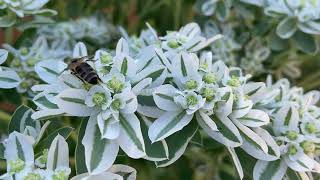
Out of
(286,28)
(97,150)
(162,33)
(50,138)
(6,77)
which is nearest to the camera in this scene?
(97,150)

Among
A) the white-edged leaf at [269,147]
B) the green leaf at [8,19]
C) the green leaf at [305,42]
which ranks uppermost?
the green leaf at [8,19]

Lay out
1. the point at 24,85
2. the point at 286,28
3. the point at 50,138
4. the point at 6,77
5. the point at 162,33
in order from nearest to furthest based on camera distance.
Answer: the point at 50,138
the point at 6,77
the point at 24,85
the point at 286,28
the point at 162,33

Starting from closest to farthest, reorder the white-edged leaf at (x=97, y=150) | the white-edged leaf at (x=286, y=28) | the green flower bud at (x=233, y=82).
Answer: the white-edged leaf at (x=97, y=150), the green flower bud at (x=233, y=82), the white-edged leaf at (x=286, y=28)

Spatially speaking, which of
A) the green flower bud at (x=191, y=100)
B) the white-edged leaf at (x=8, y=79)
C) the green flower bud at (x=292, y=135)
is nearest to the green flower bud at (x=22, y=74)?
Result: the white-edged leaf at (x=8, y=79)

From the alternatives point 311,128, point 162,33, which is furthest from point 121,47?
point 162,33

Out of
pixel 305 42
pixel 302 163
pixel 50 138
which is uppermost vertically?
pixel 50 138

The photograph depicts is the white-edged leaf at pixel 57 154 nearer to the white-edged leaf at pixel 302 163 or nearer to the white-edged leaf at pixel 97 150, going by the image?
the white-edged leaf at pixel 97 150

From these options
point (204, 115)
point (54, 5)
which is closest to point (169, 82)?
point (204, 115)

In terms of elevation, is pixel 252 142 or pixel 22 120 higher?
pixel 22 120

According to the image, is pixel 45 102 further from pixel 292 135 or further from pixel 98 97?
pixel 292 135
